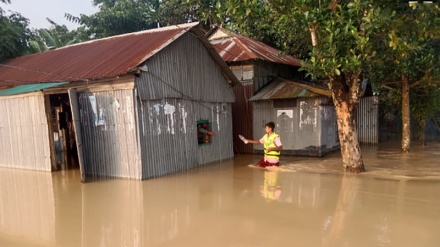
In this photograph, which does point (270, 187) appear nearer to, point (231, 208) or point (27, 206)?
point (231, 208)

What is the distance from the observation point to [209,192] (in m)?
8.15

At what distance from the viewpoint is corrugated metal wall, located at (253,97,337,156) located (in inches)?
508

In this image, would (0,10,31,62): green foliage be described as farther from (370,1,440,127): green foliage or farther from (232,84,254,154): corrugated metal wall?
(370,1,440,127): green foliage

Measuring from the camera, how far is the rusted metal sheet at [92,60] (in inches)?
383

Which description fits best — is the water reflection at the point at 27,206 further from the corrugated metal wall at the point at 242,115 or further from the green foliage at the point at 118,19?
the green foliage at the point at 118,19

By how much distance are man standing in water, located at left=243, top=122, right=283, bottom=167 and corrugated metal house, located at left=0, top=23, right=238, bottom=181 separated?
228cm

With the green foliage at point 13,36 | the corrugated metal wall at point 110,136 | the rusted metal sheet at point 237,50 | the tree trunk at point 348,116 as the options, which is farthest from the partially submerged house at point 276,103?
the green foliage at point 13,36

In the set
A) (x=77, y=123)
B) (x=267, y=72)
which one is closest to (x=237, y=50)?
(x=267, y=72)

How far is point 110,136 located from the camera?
31.9 ft

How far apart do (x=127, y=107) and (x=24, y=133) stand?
417 cm

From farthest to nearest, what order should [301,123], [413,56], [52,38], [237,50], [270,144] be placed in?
1. [52,38]
2. [237,50]
3. [301,123]
4. [413,56]
5. [270,144]

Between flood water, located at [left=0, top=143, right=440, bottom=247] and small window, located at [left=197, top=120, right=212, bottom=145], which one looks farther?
small window, located at [left=197, top=120, right=212, bottom=145]

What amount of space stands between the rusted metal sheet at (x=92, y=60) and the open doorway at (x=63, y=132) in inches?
50.0

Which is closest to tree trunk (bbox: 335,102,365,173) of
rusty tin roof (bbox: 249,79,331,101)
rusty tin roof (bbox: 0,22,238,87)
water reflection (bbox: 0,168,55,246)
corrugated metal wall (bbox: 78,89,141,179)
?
rusty tin roof (bbox: 249,79,331,101)
